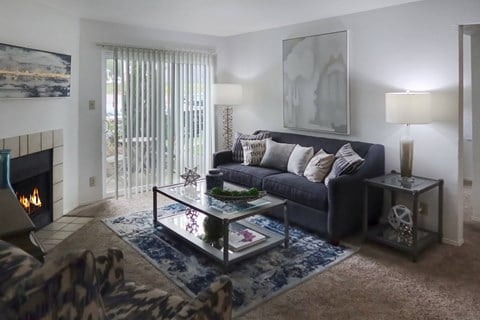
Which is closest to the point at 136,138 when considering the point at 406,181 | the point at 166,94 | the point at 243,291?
the point at 166,94

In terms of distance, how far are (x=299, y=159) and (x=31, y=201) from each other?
2.74m

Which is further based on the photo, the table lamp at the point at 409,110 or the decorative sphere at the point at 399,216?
the decorative sphere at the point at 399,216

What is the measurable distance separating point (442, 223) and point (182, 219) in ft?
7.92

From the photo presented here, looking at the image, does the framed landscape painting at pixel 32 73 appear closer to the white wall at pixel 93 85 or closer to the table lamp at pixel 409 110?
the white wall at pixel 93 85

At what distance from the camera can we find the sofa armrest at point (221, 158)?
4586mm

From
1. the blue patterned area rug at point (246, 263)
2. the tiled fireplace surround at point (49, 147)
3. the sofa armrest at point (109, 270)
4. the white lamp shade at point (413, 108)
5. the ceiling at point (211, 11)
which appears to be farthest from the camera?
the ceiling at point (211, 11)

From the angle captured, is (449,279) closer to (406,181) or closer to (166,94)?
(406,181)

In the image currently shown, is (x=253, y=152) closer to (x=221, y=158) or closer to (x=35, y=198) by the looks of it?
(x=221, y=158)

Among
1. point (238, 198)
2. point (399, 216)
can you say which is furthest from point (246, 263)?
point (399, 216)

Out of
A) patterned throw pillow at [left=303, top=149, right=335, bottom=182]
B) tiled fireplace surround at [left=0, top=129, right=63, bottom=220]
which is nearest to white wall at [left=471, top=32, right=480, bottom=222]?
patterned throw pillow at [left=303, top=149, right=335, bottom=182]

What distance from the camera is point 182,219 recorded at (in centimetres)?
356

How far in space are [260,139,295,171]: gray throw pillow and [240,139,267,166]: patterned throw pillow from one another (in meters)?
0.07

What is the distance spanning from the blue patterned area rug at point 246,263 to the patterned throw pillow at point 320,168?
54 cm

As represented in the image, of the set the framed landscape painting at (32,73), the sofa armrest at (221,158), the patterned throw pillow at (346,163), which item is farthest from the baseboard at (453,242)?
the framed landscape painting at (32,73)
